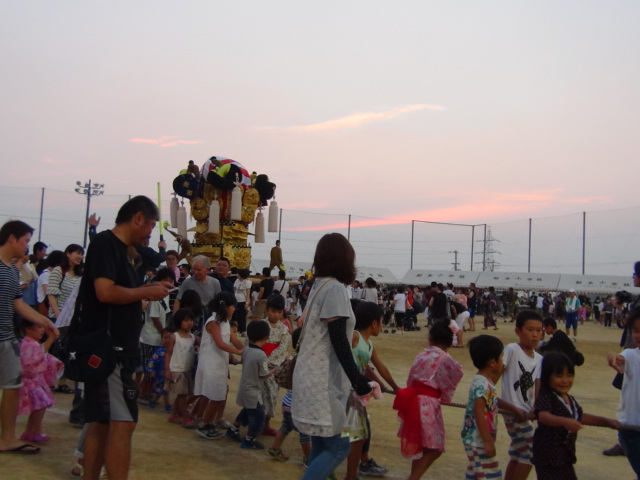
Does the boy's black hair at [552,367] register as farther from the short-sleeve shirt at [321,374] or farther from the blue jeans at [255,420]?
the blue jeans at [255,420]

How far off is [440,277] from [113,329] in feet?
119

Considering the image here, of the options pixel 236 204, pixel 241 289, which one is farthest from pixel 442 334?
pixel 236 204

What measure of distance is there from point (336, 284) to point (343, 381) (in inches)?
22.9

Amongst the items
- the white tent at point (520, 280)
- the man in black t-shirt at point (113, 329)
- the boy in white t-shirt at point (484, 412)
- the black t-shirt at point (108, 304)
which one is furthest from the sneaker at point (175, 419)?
the white tent at point (520, 280)

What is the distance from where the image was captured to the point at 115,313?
3.57 metres

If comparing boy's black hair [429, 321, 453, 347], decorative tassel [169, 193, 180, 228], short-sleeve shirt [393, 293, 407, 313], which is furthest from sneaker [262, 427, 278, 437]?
short-sleeve shirt [393, 293, 407, 313]

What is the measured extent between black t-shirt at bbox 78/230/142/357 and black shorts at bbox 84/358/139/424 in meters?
0.11

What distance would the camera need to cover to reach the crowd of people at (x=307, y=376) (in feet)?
11.5

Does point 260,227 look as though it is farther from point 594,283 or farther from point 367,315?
point 594,283

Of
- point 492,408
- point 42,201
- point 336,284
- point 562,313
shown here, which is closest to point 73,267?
point 336,284

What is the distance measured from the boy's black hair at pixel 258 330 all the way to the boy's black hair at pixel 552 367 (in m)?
2.81

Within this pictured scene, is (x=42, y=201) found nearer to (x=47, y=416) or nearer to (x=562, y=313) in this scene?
(x=562, y=313)

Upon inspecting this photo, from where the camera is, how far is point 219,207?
16609 millimetres

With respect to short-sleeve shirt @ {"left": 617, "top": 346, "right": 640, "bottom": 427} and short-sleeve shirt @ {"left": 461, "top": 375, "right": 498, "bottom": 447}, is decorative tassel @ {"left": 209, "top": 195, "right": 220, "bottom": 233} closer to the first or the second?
short-sleeve shirt @ {"left": 461, "top": 375, "right": 498, "bottom": 447}
